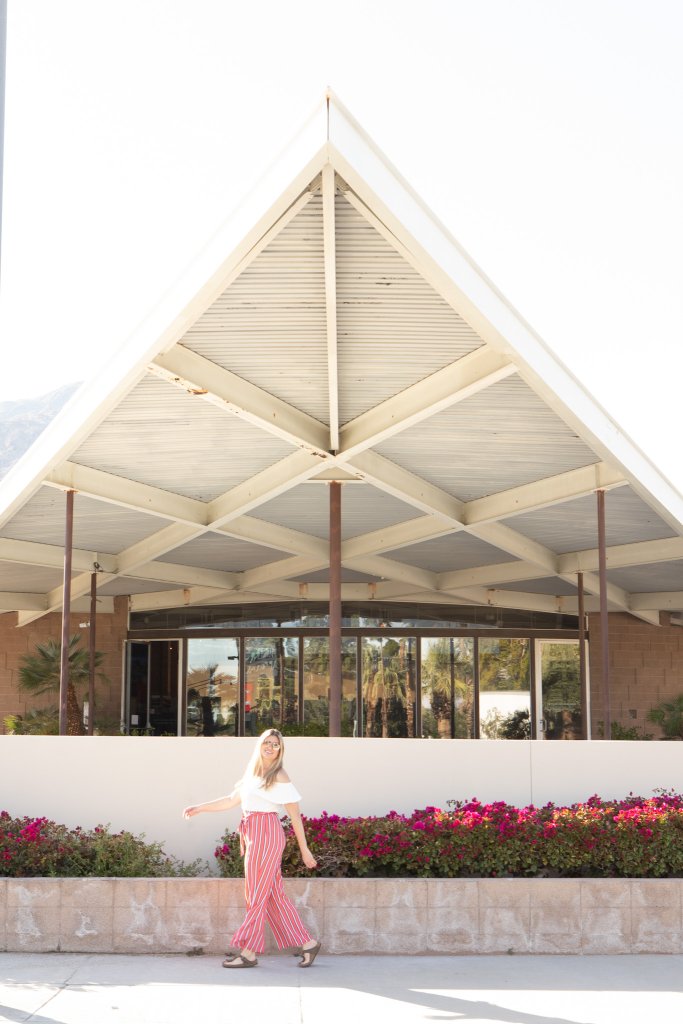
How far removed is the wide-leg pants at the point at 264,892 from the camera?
682cm

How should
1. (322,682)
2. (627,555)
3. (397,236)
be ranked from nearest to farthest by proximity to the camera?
1. (397,236)
2. (627,555)
3. (322,682)

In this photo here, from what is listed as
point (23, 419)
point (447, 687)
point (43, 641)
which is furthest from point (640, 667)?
point (23, 419)

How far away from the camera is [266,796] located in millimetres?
6949

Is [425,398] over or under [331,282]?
under

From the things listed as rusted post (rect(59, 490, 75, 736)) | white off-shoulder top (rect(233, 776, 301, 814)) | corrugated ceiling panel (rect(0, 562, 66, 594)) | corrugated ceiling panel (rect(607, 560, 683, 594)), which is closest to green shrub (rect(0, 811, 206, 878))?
white off-shoulder top (rect(233, 776, 301, 814))

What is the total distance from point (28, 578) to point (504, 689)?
10.2 metres

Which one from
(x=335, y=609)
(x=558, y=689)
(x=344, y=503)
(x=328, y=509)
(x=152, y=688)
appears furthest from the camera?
(x=152, y=688)

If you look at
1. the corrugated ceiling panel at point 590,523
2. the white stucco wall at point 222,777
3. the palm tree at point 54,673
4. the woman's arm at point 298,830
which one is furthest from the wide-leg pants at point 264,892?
the palm tree at point 54,673

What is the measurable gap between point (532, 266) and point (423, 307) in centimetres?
4260

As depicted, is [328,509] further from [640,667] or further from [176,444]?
[640,667]

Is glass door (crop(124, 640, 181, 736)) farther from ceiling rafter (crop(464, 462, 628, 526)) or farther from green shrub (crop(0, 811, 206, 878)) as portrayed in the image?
green shrub (crop(0, 811, 206, 878))

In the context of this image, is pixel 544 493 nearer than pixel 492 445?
No

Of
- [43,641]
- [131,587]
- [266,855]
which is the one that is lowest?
[266,855]

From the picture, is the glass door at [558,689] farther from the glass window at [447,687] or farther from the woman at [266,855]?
the woman at [266,855]
